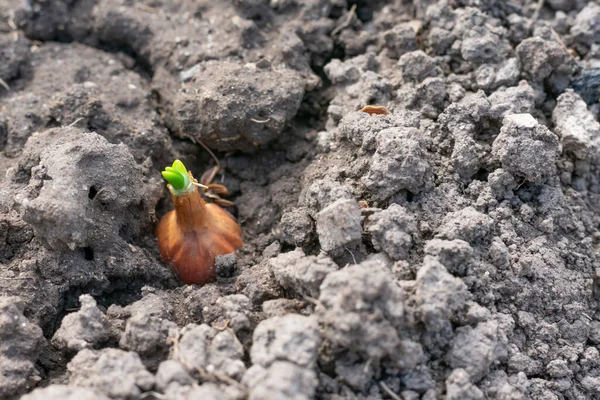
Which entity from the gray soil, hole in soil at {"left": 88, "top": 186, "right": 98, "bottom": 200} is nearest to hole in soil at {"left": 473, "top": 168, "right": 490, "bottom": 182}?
the gray soil

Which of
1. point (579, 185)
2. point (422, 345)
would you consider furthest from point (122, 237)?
point (579, 185)

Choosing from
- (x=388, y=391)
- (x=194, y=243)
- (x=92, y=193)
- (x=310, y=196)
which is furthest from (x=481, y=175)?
(x=92, y=193)

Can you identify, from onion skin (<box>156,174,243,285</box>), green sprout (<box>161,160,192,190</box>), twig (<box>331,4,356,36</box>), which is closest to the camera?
green sprout (<box>161,160,192,190</box>)

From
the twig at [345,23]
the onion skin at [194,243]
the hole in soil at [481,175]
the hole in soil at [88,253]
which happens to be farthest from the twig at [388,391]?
the twig at [345,23]

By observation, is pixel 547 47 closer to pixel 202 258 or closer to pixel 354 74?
pixel 354 74

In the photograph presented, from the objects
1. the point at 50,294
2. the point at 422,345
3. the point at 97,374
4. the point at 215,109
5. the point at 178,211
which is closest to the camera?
the point at 97,374

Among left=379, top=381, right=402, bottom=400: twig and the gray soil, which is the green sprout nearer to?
the gray soil

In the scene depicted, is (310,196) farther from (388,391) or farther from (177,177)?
(388,391)
